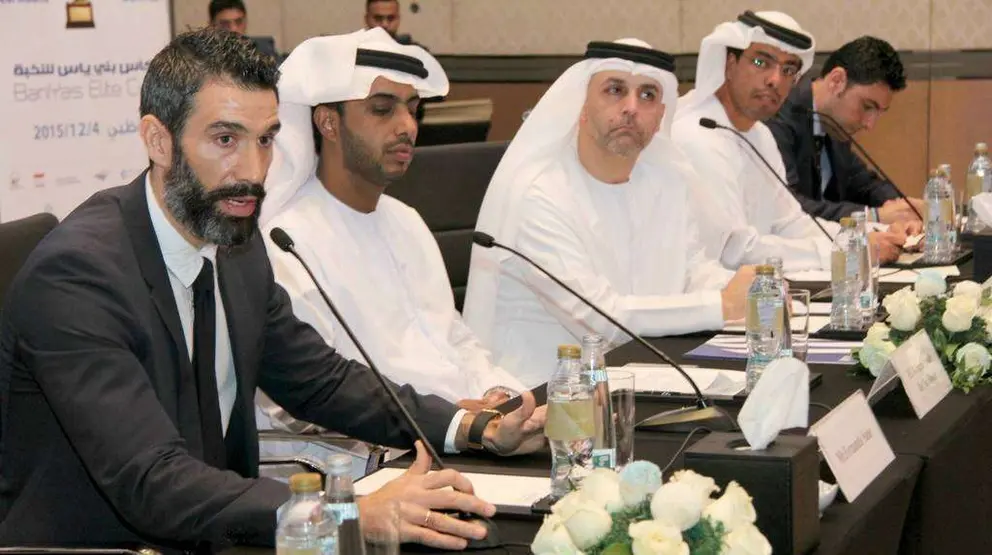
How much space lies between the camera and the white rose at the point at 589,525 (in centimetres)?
153

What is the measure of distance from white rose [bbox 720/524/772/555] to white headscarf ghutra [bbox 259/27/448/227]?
6.88ft

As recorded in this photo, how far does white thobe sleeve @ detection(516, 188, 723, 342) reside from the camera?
355 centimetres

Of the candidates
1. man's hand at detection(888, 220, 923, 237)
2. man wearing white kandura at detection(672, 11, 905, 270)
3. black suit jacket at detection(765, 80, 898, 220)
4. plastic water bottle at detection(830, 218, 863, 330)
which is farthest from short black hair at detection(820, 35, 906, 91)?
plastic water bottle at detection(830, 218, 863, 330)

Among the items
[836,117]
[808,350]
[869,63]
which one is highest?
[869,63]

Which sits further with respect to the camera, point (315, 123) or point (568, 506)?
point (315, 123)

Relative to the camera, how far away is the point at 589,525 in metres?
1.53

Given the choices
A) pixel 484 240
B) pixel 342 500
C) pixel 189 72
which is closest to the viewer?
pixel 342 500

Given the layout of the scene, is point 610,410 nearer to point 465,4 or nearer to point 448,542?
point 448,542

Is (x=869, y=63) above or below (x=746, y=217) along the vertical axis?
above

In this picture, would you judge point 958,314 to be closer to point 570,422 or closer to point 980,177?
point 570,422

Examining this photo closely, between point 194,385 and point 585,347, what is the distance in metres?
0.62

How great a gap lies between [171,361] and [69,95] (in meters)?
3.33

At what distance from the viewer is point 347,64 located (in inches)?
138

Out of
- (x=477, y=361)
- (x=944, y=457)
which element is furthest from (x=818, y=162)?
(x=944, y=457)
